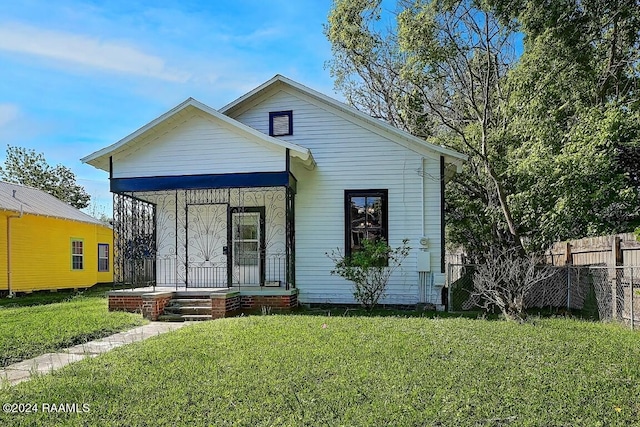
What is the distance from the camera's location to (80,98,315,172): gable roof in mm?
10020

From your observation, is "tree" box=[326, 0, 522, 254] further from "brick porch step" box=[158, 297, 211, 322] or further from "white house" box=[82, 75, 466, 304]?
"brick porch step" box=[158, 297, 211, 322]

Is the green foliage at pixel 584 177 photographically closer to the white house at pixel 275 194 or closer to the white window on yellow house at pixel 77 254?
the white house at pixel 275 194

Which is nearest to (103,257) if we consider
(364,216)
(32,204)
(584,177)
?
(32,204)

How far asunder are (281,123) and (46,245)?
11968 mm

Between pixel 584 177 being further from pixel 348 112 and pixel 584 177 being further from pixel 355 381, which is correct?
pixel 355 381

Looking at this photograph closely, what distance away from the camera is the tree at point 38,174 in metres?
33.9

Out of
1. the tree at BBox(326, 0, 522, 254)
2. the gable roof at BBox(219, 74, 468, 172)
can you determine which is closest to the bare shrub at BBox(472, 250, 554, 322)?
the gable roof at BBox(219, 74, 468, 172)

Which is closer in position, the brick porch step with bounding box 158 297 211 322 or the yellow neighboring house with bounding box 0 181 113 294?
the brick porch step with bounding box 158 297 211 322

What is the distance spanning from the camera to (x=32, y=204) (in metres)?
17.5

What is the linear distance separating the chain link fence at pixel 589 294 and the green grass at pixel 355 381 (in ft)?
3.13

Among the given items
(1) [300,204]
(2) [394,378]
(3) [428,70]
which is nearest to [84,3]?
(1) [300,204]

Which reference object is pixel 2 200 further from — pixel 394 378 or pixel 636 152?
pixel 636 152

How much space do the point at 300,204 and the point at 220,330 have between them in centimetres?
467

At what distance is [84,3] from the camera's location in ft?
29.4
